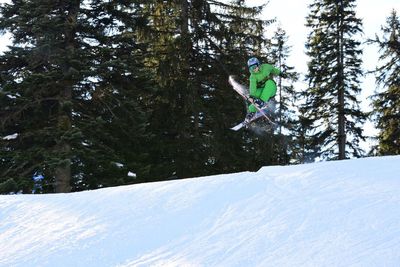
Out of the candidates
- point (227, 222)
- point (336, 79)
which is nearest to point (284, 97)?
point (336, 79)

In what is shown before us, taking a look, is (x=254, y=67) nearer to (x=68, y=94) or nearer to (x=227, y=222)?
(x=227, y=222)

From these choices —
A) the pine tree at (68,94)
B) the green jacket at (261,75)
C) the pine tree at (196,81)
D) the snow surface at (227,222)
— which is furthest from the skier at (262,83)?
the pine tree at (196,81)

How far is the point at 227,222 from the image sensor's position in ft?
15.4

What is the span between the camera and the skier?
9.35 meters

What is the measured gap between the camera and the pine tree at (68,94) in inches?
501

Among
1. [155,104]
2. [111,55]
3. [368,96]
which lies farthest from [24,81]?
[368,96]

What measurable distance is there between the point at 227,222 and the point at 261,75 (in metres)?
5.36

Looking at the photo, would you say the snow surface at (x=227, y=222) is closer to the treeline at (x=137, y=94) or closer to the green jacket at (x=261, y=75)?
the green jacket at (x=261, y=75)

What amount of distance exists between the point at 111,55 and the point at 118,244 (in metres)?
10.0

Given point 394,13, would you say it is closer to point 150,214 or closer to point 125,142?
point 125,142

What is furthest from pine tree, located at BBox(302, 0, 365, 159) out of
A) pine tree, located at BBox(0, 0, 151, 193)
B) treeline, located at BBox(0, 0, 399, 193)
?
pine tree, located at BBox(0, 0, 151, 193)

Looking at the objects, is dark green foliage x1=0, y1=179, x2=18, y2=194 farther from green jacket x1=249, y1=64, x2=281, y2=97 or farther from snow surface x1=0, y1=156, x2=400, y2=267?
green jacket x1=249, y1=64, x2=281, y2=97

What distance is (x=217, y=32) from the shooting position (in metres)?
17.2

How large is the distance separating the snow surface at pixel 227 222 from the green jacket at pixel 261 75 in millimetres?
3629
